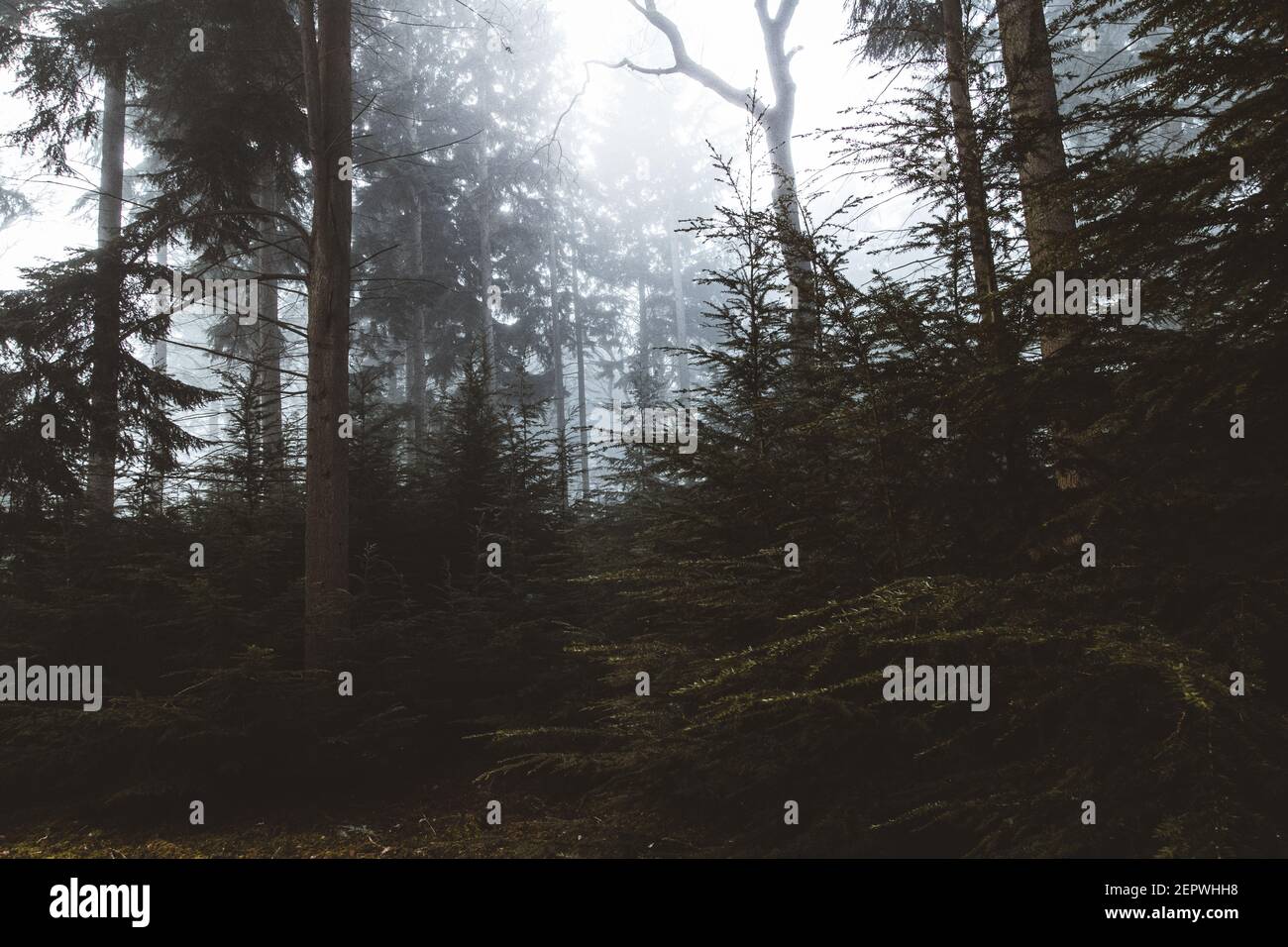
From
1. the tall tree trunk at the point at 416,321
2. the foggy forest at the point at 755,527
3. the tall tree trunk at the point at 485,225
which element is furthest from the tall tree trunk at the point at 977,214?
the tall tree trunk at the point at 485,225

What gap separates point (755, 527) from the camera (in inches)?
176

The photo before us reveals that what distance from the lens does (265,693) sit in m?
5.37

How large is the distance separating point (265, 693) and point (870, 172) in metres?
5.88

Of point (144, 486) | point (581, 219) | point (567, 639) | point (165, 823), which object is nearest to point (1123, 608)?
point (567, 639)

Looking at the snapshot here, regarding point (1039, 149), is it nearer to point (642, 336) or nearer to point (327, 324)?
point (327, 324)

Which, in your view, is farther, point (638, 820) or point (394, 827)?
point (394, 827)

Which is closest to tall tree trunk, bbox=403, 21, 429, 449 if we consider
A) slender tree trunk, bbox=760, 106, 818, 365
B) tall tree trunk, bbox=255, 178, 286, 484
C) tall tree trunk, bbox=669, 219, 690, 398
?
tall tree trunk, bbox=255, 178, 286, 484

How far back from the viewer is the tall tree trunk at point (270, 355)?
905cm

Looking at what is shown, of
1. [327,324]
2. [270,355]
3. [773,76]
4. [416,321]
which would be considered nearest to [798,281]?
[327,324]

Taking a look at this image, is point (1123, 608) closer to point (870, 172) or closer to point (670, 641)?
point (670, 641)

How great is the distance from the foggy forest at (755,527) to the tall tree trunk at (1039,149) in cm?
4

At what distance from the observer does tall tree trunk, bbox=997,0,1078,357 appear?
10.6ft

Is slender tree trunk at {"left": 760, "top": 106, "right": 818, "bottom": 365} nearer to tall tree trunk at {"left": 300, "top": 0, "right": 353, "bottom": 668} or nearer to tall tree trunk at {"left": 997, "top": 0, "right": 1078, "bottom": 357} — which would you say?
tall tree trunk at {"left": 997, "top": 0, "right": 1078, "bottom": 357}
